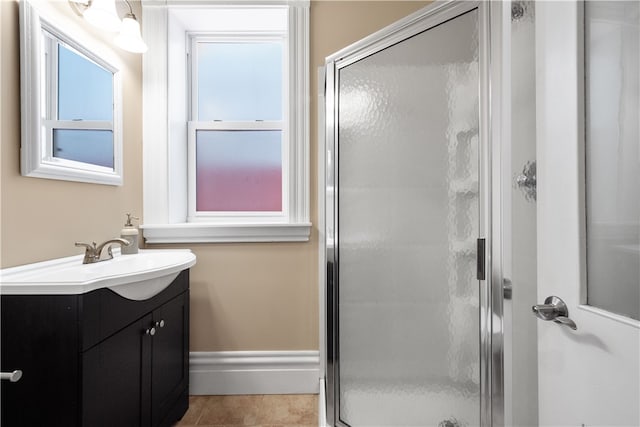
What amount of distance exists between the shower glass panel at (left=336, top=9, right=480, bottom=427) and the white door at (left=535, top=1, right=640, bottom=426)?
0.74ft

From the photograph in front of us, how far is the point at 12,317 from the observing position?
852mm

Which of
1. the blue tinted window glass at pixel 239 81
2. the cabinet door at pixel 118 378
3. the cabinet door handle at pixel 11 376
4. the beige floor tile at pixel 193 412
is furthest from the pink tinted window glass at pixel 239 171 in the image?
the cabinet door handle at pixel 11 376

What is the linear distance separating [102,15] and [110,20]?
30mm

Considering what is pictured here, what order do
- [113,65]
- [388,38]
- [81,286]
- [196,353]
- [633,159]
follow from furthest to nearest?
[196,353] < [113,65] < [388,38] < [81,286] < [633,159]

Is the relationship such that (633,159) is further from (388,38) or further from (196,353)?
(196,353)

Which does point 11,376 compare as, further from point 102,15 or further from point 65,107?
point 102,15

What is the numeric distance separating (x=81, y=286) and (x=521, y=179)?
50.3 inches

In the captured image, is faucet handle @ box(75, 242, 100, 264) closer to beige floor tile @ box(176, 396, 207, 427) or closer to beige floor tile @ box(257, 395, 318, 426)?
beige floor tile @ box(176, 396, 207, 427)

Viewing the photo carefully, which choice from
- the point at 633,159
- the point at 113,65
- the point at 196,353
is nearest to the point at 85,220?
the point at 113,65

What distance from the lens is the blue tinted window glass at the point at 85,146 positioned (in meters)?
1.14

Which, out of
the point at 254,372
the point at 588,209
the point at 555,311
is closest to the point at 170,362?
the point at 254,372

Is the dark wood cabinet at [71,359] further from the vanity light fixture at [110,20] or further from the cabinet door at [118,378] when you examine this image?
the vanity light fixture at [110,20]

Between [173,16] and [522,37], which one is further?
[173,16]

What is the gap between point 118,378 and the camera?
1.00 m
